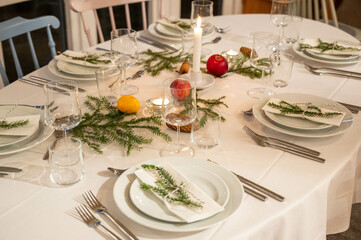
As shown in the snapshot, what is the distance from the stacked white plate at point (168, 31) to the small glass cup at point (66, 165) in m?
0.99

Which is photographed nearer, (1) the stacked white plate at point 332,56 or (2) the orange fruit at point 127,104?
(2) the orange fruit at point 127,104

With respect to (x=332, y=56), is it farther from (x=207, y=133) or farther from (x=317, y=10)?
(x=317, y=10)

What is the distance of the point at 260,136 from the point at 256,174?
0.19 meters

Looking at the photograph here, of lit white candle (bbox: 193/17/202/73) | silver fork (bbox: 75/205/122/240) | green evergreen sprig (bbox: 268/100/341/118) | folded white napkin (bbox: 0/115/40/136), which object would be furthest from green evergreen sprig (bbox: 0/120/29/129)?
green evergreen sprig (bbox: 268/100/341/118)

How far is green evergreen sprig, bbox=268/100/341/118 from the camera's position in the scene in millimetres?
1280

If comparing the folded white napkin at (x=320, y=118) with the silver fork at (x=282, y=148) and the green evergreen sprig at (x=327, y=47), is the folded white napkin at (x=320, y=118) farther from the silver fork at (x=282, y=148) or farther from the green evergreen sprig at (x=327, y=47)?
the green evergreen sprig at (x=327, y=47)

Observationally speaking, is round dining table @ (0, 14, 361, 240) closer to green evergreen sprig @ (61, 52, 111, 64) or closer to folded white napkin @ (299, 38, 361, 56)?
green evergreen sprig @ (61, 52, 111, 64)

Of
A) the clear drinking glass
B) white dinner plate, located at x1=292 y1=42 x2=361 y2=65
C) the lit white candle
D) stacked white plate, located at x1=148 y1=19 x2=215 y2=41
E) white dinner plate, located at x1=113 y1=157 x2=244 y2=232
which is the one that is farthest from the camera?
stacked white plate, located at x1=148 y1=19 x2=215 y2=41

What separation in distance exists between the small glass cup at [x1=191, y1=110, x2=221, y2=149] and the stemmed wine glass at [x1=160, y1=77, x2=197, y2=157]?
4 centimetres

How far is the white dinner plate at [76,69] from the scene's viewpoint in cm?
159

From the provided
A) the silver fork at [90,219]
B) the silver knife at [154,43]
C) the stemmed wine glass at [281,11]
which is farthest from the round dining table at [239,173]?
the stemmed wine glass at [281,11]

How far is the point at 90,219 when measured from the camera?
36.5 inches

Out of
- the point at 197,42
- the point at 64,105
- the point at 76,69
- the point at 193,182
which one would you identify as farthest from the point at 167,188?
the point at 76,69

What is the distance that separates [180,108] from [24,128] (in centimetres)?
45
